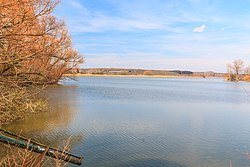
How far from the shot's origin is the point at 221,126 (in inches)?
439

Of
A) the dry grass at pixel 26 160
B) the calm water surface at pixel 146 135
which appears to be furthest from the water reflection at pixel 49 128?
the dry grass at pixel 26 160

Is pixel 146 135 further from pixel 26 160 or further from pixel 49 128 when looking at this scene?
pixel 26 160

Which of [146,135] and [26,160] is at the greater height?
[26,160]

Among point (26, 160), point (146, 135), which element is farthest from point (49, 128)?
point (26, 160)

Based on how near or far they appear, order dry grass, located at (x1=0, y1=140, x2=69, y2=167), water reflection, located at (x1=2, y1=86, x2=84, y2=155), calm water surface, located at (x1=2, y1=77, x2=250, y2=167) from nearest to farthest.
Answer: dry grass, located at (x1=0, y1=140, x2=69, y2=167)
calm water surface, located at (x1=2, y1=77, x2=250, y2=167)
water reflection, located at (x1=2, y1=86, x2=84, y2=155)

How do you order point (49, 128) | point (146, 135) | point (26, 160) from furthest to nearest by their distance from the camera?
point (49, 128)
point (146, 135)
point (26, 160)

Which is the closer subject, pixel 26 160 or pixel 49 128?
pixel 26 160

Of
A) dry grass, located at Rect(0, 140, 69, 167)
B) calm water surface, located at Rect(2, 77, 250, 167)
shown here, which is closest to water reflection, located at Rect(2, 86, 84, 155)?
calm water surface, located at Rect(2, 77, 250, 167)

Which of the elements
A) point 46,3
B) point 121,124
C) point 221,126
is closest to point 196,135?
point 221,126

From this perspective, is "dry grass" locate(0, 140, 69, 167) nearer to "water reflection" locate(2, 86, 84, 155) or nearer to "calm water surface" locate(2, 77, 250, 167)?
"calm water surface" locate(2, 77, 250, 167)

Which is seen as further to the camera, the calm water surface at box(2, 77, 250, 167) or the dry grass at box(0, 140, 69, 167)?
the calm water surface at box(2, 77, 250, 167)

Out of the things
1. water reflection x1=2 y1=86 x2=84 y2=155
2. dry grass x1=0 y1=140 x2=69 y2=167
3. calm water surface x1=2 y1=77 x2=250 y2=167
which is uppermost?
dry grass x1=0 y1=140 x2=69 y2=167

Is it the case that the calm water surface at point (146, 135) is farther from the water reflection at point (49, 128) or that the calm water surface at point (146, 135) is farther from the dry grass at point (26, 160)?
the dry grass at point (26, 160)

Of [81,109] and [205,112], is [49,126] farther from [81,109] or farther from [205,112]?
[205,112]
